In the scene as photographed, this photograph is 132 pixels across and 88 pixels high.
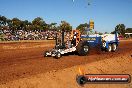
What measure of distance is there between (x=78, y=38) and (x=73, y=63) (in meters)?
3.31

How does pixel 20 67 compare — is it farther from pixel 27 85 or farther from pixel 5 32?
pixel 5 32

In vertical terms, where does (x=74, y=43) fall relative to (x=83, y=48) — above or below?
above

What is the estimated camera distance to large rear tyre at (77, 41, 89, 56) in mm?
17734

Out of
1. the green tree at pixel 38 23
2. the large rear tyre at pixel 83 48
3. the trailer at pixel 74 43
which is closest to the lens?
the trailer at pixel 74 43

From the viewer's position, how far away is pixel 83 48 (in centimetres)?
1795

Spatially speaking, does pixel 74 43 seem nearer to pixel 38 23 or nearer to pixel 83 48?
pixel 83 48

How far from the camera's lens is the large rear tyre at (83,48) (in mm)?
17734

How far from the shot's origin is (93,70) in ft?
46.4

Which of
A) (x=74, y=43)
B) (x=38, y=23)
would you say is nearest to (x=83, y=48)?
(x=74, y=43)

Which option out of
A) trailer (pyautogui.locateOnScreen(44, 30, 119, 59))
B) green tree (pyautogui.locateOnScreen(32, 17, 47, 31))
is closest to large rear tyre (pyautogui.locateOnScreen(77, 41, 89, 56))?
trailer (pyautogui.locateOnScreen(44, 30, 119, 59))

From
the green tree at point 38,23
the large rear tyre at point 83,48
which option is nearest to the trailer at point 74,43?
the large rear tyre at point 83,48

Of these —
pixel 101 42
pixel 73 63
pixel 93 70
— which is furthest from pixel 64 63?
pixel 101 42

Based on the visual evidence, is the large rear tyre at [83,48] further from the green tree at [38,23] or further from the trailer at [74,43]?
the green tree at [38,23]

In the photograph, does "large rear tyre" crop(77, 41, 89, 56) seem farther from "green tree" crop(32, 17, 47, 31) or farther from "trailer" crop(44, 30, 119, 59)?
"green tree" crop(32, 17, 47, 31)
